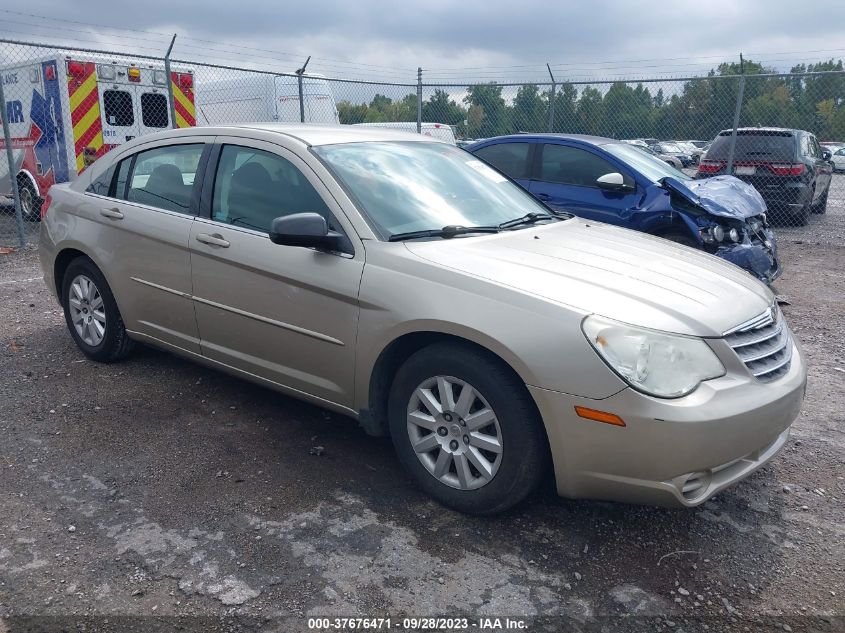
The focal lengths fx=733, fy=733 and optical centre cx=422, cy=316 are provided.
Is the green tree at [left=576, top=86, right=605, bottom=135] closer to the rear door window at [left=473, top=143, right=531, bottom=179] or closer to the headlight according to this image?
the rear door window at [left=473, top=143, right=531, bottom=179]

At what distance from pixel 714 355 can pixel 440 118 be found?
540 inches

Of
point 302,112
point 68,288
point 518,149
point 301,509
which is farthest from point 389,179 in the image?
point 302,112

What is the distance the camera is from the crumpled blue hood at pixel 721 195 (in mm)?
6703

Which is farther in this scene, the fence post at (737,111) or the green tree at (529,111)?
the green tree at (529,111)

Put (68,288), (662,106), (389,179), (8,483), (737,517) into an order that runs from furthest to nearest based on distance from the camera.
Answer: (662,106) < (68,288) < (389,179) < (8,483) < (737,517)

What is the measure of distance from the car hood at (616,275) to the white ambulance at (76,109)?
8.60 metres

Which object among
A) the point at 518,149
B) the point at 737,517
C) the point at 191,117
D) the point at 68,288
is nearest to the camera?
the point at 737,517

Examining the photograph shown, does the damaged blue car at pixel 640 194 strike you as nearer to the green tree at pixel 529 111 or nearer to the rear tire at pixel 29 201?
the green tree at pixel 529 111

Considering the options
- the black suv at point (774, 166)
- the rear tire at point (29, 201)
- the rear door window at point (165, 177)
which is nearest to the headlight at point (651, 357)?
the rear door window at point (165, 177)

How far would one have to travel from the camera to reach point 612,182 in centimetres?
676

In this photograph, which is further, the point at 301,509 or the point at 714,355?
the point at 301,509

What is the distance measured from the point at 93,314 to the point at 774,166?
10709 mm

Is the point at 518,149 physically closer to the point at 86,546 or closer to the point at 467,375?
the point at 467,375

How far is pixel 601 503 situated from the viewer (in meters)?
3.33
